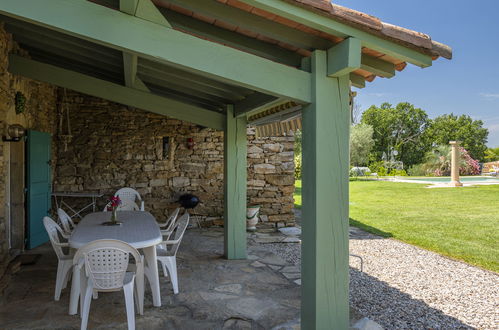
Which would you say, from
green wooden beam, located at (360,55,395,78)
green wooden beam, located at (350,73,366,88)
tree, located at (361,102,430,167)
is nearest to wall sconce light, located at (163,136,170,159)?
green wooden beam, located at (350,73,366,88)

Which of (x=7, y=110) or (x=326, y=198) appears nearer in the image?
(x=326, y=198)

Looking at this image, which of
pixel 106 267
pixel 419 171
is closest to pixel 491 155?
pixel 419 171

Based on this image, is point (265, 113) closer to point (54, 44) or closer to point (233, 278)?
point (233, 278)

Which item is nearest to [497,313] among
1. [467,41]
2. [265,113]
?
[265,113]

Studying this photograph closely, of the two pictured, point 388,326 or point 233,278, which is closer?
point 388,326

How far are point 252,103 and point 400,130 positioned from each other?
36208 mm

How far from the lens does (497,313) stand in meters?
4.05

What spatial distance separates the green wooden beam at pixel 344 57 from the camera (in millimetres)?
2525

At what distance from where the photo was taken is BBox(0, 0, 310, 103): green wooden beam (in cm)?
238

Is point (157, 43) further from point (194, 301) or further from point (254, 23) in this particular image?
point (194, 301)

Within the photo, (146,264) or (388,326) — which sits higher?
(146,264)

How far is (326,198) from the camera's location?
2715 millimetres

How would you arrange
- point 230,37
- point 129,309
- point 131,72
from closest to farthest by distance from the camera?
point 230,37, point 129,309, point 131,72

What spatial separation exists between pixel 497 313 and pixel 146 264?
404 cm
